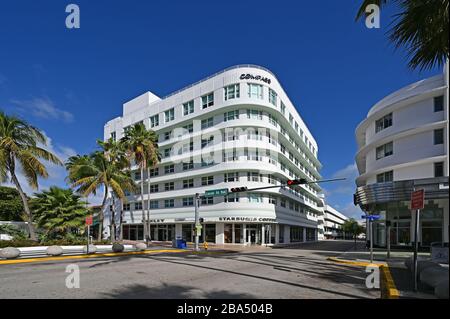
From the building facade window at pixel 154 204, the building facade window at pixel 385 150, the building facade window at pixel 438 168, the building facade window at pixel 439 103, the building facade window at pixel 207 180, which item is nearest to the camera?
the building facade window at pixel 438 168

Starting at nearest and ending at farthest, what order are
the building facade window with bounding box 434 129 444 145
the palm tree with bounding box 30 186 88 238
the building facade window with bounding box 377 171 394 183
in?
the palm tree with bounding box 30 186 88 238 < the building facade window with bounding box 434 129 444 145 < the building facade window with bounding box 377 171 394 183

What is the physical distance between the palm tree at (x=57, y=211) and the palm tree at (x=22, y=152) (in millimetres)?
878

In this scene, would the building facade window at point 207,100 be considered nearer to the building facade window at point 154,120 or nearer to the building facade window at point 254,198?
the building facade window at point 154,120

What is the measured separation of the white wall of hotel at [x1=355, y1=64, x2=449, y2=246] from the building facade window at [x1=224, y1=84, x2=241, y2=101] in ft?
51.4

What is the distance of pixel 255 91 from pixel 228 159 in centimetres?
908

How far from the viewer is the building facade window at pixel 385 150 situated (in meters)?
30.2

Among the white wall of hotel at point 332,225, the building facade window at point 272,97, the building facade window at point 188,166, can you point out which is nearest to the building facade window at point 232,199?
the building facade window at point 188,166

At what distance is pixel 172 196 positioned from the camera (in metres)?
44.7

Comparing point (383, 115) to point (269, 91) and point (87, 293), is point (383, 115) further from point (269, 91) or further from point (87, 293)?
point (87, 293)

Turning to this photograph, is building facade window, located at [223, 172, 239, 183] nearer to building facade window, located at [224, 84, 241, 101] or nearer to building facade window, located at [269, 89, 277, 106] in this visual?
building facade window, located at [224, 84, 241, 101]

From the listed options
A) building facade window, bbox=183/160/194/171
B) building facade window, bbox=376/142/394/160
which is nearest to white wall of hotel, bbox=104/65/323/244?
building facade window, bbox=183/160/194/171

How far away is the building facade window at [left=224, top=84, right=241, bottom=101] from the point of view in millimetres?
39344
